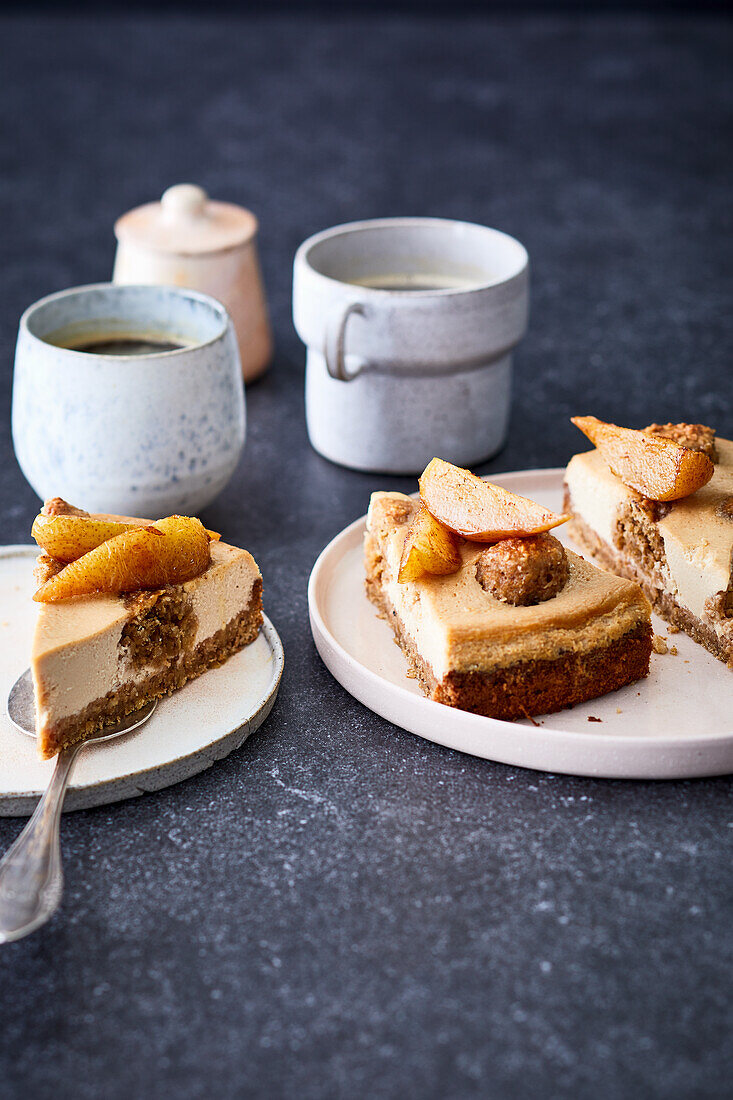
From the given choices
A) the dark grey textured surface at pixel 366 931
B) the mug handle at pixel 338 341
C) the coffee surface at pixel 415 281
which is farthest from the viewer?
the coffee surface at pixel 415 281

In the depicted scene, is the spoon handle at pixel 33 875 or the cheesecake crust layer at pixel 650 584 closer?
the spoon handle at pixel 33 875

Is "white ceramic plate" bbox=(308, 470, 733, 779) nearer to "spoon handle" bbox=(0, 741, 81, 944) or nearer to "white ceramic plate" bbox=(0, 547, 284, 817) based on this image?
Answer: "white ceramic plate" bbox=(0, 547, 284, 817)

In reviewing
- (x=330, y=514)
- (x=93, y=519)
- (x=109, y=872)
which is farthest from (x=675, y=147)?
(x=109, y=872)

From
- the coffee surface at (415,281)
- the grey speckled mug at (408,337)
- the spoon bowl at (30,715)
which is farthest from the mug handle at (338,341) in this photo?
the spoon bowl at (30,715)

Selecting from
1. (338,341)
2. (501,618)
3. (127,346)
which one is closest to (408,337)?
(338,341)

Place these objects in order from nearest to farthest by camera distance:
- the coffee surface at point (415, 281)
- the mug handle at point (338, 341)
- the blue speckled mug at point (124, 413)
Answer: the blue speckled mug at point (124, 413) → the mug handle at point (338, 341) → the coffee surface at point (415, 281)

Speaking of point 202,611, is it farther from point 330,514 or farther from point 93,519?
point 330,514

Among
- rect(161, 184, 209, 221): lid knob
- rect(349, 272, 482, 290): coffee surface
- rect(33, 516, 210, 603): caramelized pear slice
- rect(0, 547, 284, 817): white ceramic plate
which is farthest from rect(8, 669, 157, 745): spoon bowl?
rect(161, 184, 209, 221): lid knob

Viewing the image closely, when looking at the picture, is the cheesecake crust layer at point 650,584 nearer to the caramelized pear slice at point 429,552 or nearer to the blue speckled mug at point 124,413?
the caramelized pear slice at point 429,552
